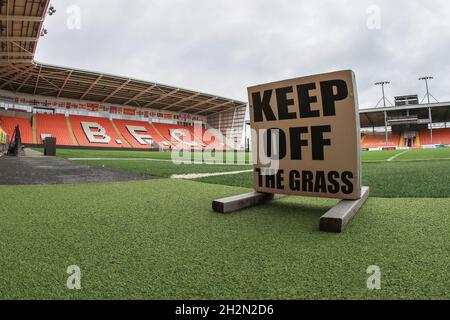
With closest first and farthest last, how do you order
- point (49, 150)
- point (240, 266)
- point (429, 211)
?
point (240, 266)
point (429, 211)
point (49, 150)

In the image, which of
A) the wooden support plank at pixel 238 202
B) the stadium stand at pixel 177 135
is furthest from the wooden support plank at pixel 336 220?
the stadium stand at pixel 177 135

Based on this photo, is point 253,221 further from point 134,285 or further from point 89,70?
point 89,70

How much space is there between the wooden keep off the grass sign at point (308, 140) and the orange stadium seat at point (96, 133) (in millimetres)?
34394

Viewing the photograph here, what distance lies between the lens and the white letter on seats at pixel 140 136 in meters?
39.6

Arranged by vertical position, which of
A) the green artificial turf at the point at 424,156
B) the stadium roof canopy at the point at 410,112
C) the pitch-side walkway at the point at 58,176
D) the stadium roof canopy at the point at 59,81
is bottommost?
the pitch-side walkway at the point at 58,176

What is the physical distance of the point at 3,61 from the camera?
2292 cm

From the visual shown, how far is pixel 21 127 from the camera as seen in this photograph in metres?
31.9

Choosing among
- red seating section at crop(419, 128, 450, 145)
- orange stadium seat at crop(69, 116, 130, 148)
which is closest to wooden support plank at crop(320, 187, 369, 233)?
orange stadium seat at crop(69, 116, 130, 148)

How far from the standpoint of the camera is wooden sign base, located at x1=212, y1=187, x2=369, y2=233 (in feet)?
5.93

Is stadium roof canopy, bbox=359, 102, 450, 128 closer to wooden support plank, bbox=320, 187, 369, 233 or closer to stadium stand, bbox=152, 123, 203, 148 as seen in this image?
stadium stand, bbox=152, 123, 203, 148

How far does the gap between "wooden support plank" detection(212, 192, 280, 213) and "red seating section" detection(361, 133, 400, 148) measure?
160ft

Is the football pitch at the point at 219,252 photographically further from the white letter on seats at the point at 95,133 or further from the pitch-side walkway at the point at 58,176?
the white letter on seats at the point at 95,133
